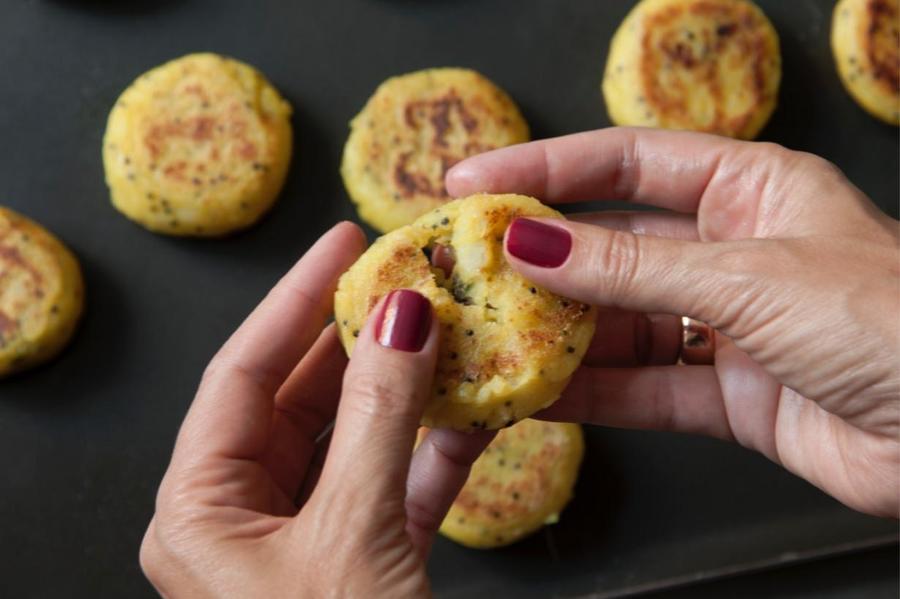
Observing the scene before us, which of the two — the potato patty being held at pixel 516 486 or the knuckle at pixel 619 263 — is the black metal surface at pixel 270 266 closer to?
the potato patty being held at pixel 516 486

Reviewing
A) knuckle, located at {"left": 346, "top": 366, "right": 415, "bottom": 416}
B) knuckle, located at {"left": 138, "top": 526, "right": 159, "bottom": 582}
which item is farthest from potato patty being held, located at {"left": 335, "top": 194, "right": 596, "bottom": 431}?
knuckle, located at {"left": 138, "top": 526, "right": 159, "bottom": 582}

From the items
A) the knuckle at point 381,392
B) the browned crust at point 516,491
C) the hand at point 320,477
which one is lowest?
the browned crust at point 516,491

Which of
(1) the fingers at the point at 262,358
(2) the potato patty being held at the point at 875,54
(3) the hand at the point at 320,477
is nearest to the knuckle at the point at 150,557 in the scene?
(3) the hand at the point at 320,477

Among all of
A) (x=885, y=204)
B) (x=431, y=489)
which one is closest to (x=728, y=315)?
(x=431, y=489)

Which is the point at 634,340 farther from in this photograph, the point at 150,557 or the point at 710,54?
the point at 150,557

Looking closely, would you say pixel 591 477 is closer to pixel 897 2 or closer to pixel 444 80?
pixel 444 80

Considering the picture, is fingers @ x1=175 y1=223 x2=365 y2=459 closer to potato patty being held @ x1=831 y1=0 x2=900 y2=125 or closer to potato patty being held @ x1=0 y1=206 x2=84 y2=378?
potato patty being held @ x1=0 y1=206 x2=84 y2=378

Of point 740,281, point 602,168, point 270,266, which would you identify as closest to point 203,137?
point 270,266
